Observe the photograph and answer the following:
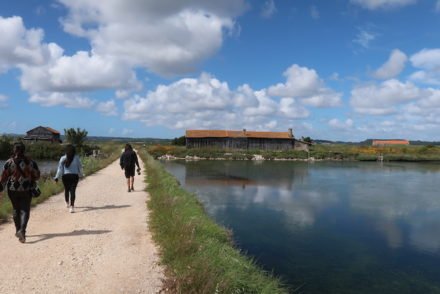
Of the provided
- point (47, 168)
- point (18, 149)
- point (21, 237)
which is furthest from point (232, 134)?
point (21, 237)

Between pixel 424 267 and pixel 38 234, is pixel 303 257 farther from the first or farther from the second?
pixel 38 234

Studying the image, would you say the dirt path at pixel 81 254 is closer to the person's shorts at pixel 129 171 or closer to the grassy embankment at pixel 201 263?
the grassy embankment at pixel 201 263

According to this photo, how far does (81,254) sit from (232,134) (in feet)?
201

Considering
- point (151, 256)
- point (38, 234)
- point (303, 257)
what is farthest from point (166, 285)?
point (303, 257)

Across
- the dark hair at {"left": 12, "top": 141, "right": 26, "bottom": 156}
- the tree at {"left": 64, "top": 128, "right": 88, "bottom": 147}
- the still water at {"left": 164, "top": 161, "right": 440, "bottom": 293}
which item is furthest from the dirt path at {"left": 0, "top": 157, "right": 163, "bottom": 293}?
the tree at {"left": 64, "top": 128, "right": 88, "bottom": 147}

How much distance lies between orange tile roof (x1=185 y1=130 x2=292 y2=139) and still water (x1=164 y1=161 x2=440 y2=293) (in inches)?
1734

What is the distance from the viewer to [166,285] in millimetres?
5062

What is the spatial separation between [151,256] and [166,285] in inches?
54.9

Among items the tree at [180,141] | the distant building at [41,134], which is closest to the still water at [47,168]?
the distant building at [41,134]

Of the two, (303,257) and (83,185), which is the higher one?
(83,185)

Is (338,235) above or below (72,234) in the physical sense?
below

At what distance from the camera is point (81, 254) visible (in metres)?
6.25

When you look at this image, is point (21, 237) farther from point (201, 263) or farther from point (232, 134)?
point (232, 134)

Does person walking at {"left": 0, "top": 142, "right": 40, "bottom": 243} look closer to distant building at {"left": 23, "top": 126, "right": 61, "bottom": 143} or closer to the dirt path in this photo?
the dirt path
